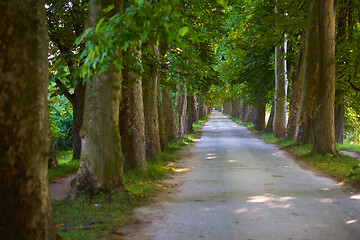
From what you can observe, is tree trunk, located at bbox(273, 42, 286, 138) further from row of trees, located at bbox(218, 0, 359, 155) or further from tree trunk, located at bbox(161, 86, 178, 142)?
tree trunk, located at bbox(161, 86, 178, 142)

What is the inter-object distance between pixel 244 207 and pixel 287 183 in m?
3.41

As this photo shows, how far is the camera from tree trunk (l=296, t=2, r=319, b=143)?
1839 centimetres

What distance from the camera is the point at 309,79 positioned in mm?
18719

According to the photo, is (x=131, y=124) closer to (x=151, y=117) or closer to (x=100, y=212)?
(x=151, y=117)

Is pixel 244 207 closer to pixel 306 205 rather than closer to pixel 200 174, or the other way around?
pixel 306 205

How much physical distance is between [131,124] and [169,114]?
32.1 ft

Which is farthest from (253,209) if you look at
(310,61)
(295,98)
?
(295,98)

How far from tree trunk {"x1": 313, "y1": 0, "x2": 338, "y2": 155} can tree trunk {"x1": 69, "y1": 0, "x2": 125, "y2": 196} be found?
1004cm

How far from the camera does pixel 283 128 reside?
88.3 feet

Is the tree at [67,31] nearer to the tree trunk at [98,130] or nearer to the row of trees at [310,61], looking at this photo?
the tree trunk at [98,130]

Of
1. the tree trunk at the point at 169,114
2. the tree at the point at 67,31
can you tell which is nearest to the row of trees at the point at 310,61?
the tree trunk at the point at 169,114

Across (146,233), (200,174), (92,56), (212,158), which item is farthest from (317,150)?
(92,56)

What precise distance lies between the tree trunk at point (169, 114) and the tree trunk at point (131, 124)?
8.48 meters

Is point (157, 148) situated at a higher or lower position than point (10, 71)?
lower
